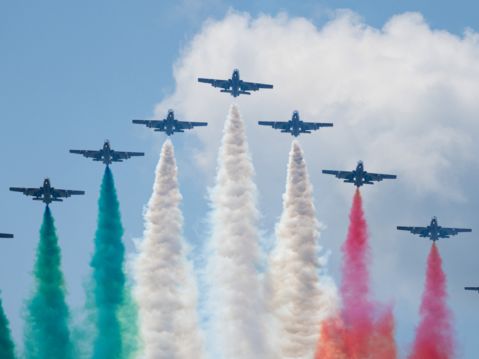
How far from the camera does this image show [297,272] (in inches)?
6447

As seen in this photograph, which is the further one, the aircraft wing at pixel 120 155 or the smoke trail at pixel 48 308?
the aircraft wing at pixel 120 155

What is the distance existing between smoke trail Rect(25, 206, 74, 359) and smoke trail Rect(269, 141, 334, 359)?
70.8ft

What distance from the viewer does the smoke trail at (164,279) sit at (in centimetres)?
16212

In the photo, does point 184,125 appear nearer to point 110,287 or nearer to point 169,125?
point 169,125

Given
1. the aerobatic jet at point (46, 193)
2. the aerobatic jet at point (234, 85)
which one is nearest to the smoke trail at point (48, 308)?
the aerobatic jet at point (46, 193)

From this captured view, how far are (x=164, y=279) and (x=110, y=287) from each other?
658 centimetres

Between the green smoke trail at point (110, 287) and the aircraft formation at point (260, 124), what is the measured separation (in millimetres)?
3223

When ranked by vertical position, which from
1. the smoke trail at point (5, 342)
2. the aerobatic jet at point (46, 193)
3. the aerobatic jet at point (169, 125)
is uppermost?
the aerobatic jet at point (169, 125)

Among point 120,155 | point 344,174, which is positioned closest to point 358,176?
point 344,174

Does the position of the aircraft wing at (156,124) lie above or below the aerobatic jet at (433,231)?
above

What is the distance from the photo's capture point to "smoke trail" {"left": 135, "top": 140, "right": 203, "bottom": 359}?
162125 mm

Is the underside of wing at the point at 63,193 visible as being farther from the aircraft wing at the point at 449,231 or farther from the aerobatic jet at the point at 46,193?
the aircraft wing at the point at 449,231

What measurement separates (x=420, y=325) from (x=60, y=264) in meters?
36.5

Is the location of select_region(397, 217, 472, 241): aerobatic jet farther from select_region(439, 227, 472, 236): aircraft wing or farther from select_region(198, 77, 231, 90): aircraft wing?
select_region(198, 77, 231, 90): aircraft wing
